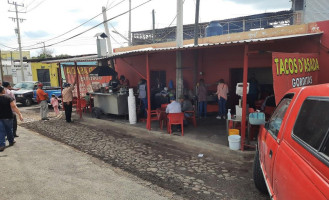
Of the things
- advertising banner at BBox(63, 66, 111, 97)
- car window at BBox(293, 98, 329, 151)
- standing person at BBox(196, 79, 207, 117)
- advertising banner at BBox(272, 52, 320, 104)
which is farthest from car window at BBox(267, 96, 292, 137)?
advertising banner at BBox(63, 66, 111, 97)

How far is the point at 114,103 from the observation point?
9852 mm

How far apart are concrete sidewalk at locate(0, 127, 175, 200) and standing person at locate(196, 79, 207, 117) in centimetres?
527

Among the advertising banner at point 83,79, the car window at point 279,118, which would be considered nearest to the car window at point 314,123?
the car window at point 279,118

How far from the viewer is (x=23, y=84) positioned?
15828 millimetres

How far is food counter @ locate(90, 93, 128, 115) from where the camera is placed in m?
9.70

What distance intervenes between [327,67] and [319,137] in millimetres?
6607

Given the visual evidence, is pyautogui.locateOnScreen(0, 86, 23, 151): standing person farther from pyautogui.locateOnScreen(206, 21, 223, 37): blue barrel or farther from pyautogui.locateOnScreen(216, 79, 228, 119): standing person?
Result: pyautogui.locateOnScreen(206, 21, 223, 37): blue barrel

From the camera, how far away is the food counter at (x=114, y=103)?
31.8ft

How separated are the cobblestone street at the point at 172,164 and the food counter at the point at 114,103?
1.88 m

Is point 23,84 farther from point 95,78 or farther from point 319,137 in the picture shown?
point 319,137

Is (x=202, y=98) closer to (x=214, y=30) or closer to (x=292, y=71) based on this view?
(x=292, y=71)

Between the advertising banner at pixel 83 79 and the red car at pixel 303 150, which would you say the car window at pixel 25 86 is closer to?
the advertising banner at pixel 83 79

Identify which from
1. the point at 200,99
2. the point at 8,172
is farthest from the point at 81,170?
the point at 200,99

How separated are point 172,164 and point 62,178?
230 centimetres
